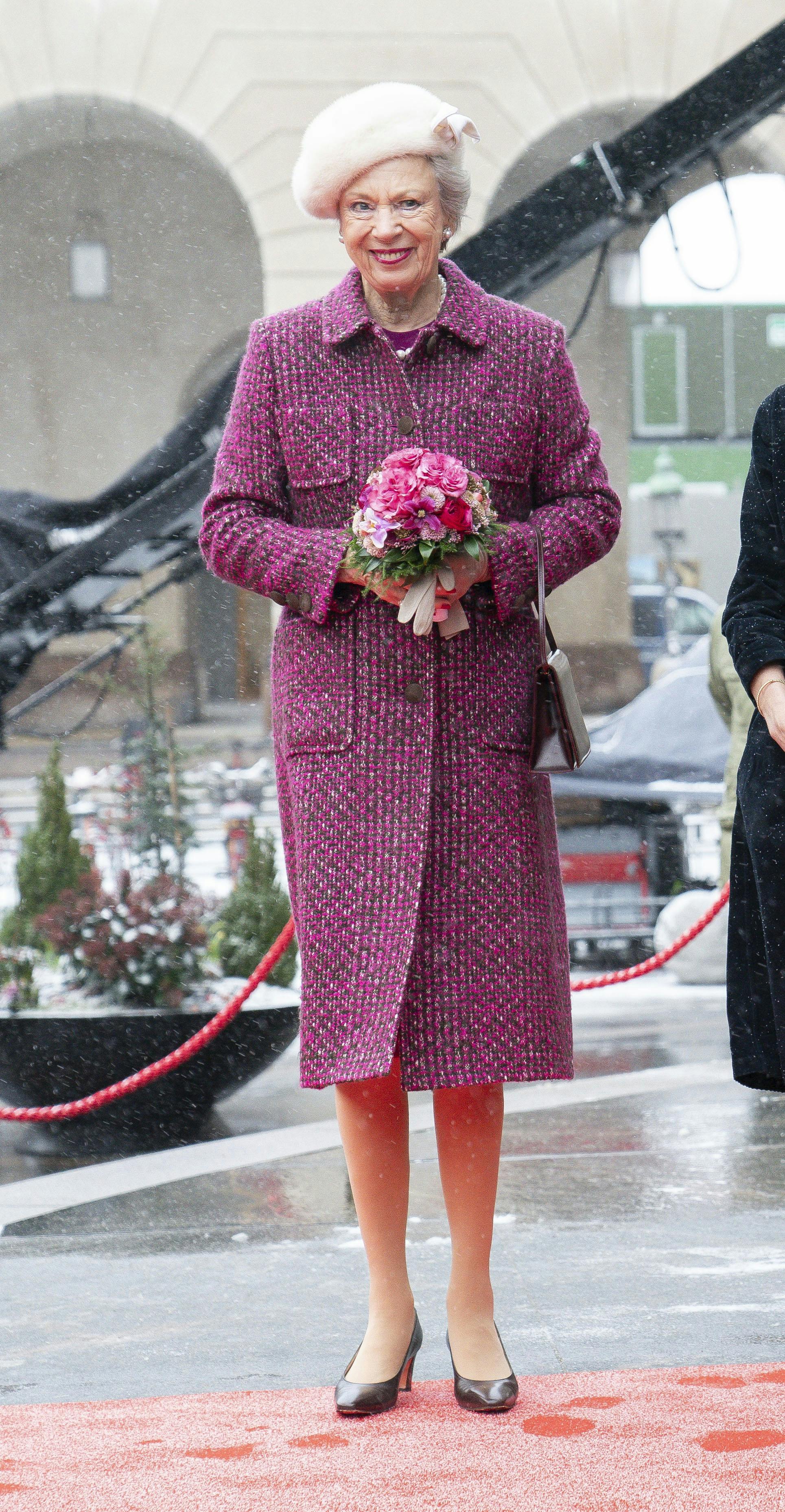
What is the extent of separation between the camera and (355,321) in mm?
2338

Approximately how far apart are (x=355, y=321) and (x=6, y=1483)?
158 cm

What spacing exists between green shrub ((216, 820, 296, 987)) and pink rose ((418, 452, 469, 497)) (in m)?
2.66

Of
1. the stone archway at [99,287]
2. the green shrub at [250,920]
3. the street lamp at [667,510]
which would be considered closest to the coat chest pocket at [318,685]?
the green shrub at [250,920]

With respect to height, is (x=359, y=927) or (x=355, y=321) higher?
(x=355, y=321)

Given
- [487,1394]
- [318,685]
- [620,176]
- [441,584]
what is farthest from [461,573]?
[620,176]

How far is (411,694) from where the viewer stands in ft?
7.47

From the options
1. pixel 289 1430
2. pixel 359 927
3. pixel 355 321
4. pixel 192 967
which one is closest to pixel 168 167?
pixel 192 967

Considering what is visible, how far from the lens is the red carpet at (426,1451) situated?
186 cm

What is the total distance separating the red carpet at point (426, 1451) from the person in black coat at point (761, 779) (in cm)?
44

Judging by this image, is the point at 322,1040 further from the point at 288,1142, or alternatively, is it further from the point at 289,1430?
the point at 288,1142

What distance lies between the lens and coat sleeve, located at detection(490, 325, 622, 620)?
2318 mm

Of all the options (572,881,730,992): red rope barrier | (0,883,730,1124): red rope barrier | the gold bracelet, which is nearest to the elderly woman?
the gold bracelet

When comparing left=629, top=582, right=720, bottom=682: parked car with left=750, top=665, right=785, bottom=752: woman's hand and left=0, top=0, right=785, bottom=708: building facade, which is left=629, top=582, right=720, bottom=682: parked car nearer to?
left=0, top=0, right=785, bottom=708: building facade

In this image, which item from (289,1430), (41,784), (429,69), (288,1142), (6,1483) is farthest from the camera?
(429,69)
